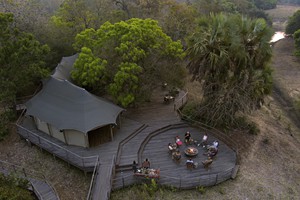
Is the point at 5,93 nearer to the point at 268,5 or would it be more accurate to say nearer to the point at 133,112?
the point at 133,112

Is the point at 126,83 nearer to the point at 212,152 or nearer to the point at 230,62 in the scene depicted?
the point at 230,62

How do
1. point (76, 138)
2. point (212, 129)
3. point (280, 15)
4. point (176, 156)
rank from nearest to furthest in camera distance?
1. point (176, 156)
2. point (76, 138)
3. point (212, 129)
4. point (280, 15)

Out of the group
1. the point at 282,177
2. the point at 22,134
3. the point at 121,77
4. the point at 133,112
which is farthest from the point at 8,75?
the point at 282,177

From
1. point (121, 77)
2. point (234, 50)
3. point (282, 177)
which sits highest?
point (234, 50)

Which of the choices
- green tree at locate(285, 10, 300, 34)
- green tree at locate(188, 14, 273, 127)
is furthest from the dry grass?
green tree at locate(188, 14, 273, 127)

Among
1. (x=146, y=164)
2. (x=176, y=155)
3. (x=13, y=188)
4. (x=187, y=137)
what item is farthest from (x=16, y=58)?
(x=187, y=137)

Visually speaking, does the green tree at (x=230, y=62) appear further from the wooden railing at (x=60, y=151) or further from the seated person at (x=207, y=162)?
the wooden railing at (x=60, y=151)

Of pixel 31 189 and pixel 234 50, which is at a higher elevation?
pixel 234 50
